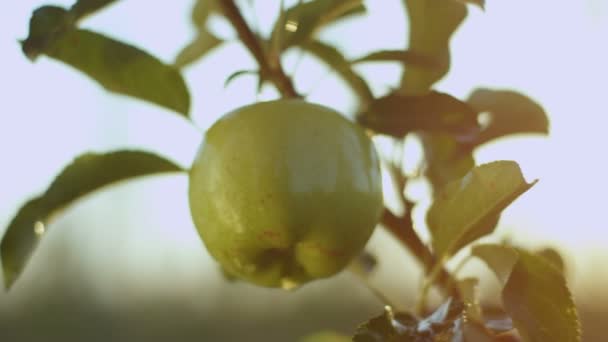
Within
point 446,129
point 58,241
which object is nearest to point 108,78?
point 446,129

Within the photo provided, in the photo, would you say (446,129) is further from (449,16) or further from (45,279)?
(45,279)

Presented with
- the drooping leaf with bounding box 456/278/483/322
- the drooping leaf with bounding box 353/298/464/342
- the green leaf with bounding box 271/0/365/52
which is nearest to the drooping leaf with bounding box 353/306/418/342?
the drooping leaf with bounding box 353/298/464/342

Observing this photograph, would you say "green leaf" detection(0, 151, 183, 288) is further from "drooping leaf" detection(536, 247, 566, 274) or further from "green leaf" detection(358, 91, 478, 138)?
"drooping leaf" detection(536, 247, 566, 274)

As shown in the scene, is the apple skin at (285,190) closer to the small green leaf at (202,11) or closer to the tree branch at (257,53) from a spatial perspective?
the tree branch at (257,53)

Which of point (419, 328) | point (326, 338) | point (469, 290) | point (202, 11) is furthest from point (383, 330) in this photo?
point (202, 11)

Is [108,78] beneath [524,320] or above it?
above

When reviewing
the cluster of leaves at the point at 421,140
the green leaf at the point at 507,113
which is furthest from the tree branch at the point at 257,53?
the green leaf at the point at 507,113

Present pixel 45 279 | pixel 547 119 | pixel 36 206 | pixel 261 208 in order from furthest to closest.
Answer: pixel 45 279 → pixel 547 119 → pixel 36 206 → pixel 261 208
